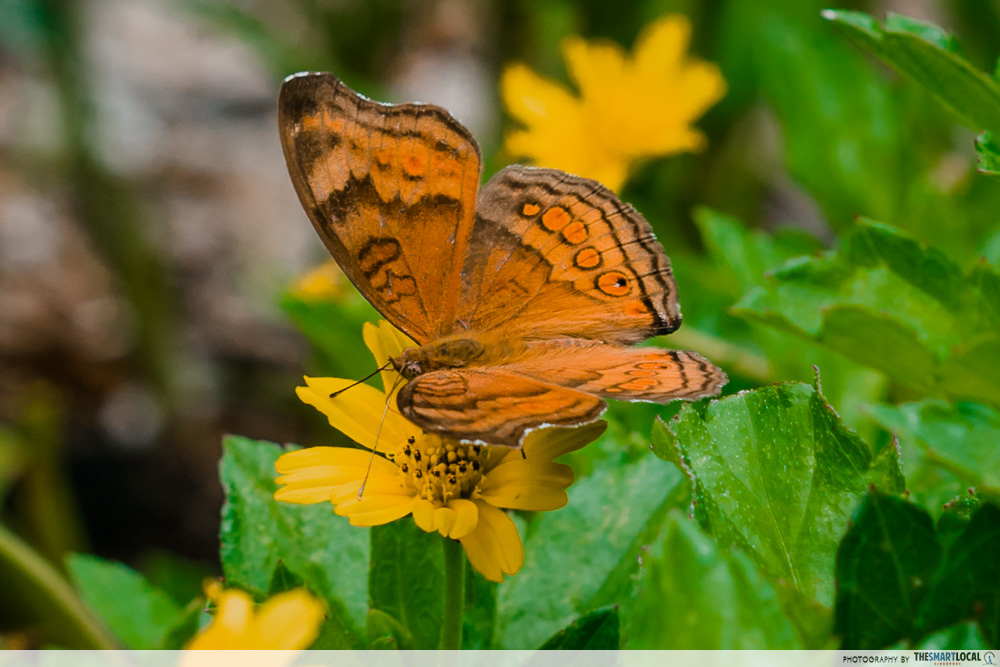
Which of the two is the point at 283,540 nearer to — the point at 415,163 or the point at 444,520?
the point at 444,520

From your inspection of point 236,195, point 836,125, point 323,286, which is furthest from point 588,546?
point 236,195

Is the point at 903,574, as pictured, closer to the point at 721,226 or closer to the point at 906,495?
the point at 906,495

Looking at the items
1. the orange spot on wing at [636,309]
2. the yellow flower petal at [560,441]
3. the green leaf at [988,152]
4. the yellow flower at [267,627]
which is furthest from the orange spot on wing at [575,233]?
the yellow flower at [267,627]

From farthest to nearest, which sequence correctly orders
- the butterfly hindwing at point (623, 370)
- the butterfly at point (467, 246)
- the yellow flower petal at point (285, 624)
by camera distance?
1. the butterfly at point (467, 246)
2. the butterfly hindwing at point (623, 370)
3. the yellow flower petal at point (285, 624)

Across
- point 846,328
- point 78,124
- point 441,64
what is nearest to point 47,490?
point 78,124

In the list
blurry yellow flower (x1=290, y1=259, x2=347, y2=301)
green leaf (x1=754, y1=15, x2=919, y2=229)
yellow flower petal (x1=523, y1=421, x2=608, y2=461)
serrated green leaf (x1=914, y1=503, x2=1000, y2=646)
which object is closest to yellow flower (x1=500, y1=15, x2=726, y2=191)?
green leaf (x1=754, y1=15, x2=919, y2=229)

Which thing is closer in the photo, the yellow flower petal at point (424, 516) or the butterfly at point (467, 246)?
the yellow flower petal at point (424, 516)

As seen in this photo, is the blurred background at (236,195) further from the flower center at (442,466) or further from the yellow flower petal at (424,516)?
the yellow flower petal at (424,516)

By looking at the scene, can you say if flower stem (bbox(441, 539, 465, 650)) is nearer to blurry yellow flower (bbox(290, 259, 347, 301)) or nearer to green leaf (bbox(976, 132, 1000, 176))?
green leaf (bbox(976, 132, 1000, 176))
